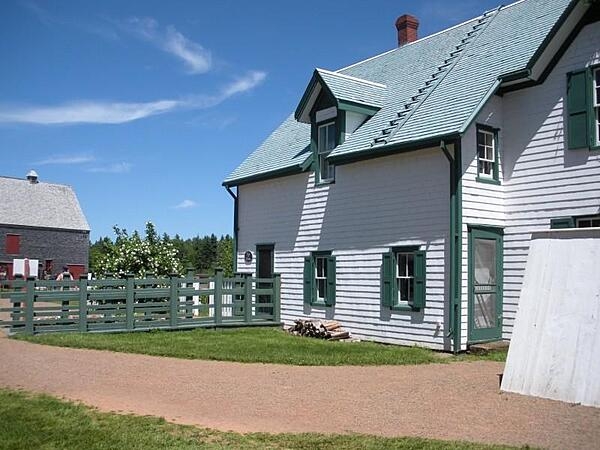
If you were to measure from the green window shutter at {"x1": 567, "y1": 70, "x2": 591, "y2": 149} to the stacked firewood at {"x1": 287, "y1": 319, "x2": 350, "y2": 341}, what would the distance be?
23.5 ft

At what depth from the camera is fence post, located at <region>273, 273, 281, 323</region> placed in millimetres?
19875

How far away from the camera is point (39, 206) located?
58031 mm

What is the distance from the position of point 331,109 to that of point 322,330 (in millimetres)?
6188

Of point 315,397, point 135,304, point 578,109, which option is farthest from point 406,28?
point 315,397

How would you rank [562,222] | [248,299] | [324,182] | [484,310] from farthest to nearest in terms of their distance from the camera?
[248,299] → [324,182] → [484,310] → [562,222]

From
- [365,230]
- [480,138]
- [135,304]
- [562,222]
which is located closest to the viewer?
[562,222]

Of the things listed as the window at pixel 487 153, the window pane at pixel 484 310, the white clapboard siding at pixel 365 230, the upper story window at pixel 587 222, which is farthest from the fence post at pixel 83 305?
the upper story window at pixel 587 222

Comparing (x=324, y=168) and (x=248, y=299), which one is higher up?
(x=324, y=168)

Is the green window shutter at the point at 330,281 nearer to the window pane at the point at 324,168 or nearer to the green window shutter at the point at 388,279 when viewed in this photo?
the green window shutter at the point at 388,279

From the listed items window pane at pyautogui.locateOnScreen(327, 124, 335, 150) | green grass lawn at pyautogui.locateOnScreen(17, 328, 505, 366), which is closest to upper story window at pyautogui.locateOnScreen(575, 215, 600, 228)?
green grass lawn at pyautogui.locateOnScreen(17, 328, 505, 366)

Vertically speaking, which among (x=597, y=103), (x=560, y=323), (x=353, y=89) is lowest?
(x=560, y=323)

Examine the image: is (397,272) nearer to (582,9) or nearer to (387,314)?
(387,314)

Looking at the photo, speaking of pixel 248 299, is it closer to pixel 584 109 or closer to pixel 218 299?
pixel 218 299

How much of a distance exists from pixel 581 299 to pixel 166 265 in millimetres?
17500
